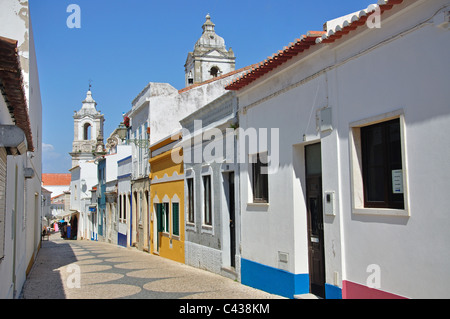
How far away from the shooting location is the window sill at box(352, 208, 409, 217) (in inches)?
224

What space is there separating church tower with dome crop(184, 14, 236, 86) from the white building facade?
4168cm

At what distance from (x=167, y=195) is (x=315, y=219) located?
31.2ft

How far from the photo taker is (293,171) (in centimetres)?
843

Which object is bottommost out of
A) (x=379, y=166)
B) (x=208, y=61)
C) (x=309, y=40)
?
(x=379, y=166)

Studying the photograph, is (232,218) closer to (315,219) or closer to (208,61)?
(315,219)

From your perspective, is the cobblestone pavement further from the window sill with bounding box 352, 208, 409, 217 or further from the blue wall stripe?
the window sill with bounding box 352, 208, 409, 217

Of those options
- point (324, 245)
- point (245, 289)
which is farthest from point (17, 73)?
point (245, 289)

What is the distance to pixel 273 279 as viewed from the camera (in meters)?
9.06

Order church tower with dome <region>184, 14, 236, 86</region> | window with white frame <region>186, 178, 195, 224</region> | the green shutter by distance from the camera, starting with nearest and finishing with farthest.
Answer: window with white frame <region>186, 178, 195, 224</region>, the green shutter, church tower with dome <region>184, 14, 236, 86</region>

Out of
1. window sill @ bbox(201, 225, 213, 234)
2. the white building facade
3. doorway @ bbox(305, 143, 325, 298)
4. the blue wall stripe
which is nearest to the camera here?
the white building facade

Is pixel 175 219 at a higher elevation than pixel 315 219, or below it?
below

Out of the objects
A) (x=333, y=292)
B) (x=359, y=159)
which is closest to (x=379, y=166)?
(x=359, y=159)

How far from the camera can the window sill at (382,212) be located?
5695mm

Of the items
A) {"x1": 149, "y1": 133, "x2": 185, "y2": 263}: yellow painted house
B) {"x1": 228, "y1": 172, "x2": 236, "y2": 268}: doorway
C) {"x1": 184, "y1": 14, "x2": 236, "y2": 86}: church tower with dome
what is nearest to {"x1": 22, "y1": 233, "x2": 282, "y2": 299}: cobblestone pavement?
{"x1": 228, "y1": 172, "x2": 236, "y2": 268}: doorway
